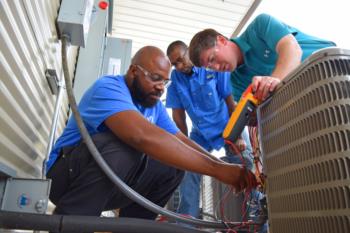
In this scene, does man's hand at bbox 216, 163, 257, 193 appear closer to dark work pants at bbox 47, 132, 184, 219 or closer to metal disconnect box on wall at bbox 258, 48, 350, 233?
metal disconnect box on wall at bbox 258, 48, 350, 233

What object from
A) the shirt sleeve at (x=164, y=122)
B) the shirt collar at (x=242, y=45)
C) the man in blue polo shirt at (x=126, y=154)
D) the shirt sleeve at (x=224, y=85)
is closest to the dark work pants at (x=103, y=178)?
the man in blue polo shirt at (x=126, y=154)

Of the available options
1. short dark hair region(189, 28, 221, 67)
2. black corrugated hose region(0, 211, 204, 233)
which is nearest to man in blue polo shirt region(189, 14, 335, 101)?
short dark hair region(189, 28, 221, 67)

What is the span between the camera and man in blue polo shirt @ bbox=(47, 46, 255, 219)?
1.11m

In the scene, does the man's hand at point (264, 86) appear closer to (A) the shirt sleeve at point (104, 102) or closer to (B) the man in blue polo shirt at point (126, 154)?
(B) the man in blue polo shirt at point (126, 154)

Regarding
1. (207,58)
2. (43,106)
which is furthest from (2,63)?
(207,58)

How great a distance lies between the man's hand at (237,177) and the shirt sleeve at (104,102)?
0.40 m

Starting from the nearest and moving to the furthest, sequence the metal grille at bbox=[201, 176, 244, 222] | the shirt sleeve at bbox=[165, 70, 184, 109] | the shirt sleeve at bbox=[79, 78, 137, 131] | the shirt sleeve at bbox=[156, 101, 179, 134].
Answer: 1. the shirt sleeve at bbox=[79, 78, 137, 131]
2. the shirt sleeve at bbox=[156, 101, 179, 134]
3. the metal grille at bbox=[201, 176, 244, 222]
4. the shirt sleeve at bbox=[165, 70, 184, 109]

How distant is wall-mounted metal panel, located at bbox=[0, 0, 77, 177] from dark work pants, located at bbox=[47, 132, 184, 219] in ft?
0.66

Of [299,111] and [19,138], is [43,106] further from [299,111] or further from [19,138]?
[299,111]

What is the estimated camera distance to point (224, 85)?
235cm

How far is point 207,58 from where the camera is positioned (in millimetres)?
1714

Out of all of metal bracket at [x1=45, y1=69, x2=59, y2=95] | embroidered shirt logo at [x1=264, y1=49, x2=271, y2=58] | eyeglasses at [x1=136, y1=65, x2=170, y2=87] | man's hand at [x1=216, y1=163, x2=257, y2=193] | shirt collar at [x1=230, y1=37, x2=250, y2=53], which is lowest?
metal bracket at [x1=45, y1=69, x2=59, y2=95]

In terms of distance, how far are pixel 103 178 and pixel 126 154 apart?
12 cm

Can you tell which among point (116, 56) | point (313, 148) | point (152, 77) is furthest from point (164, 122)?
point (116, 56)
